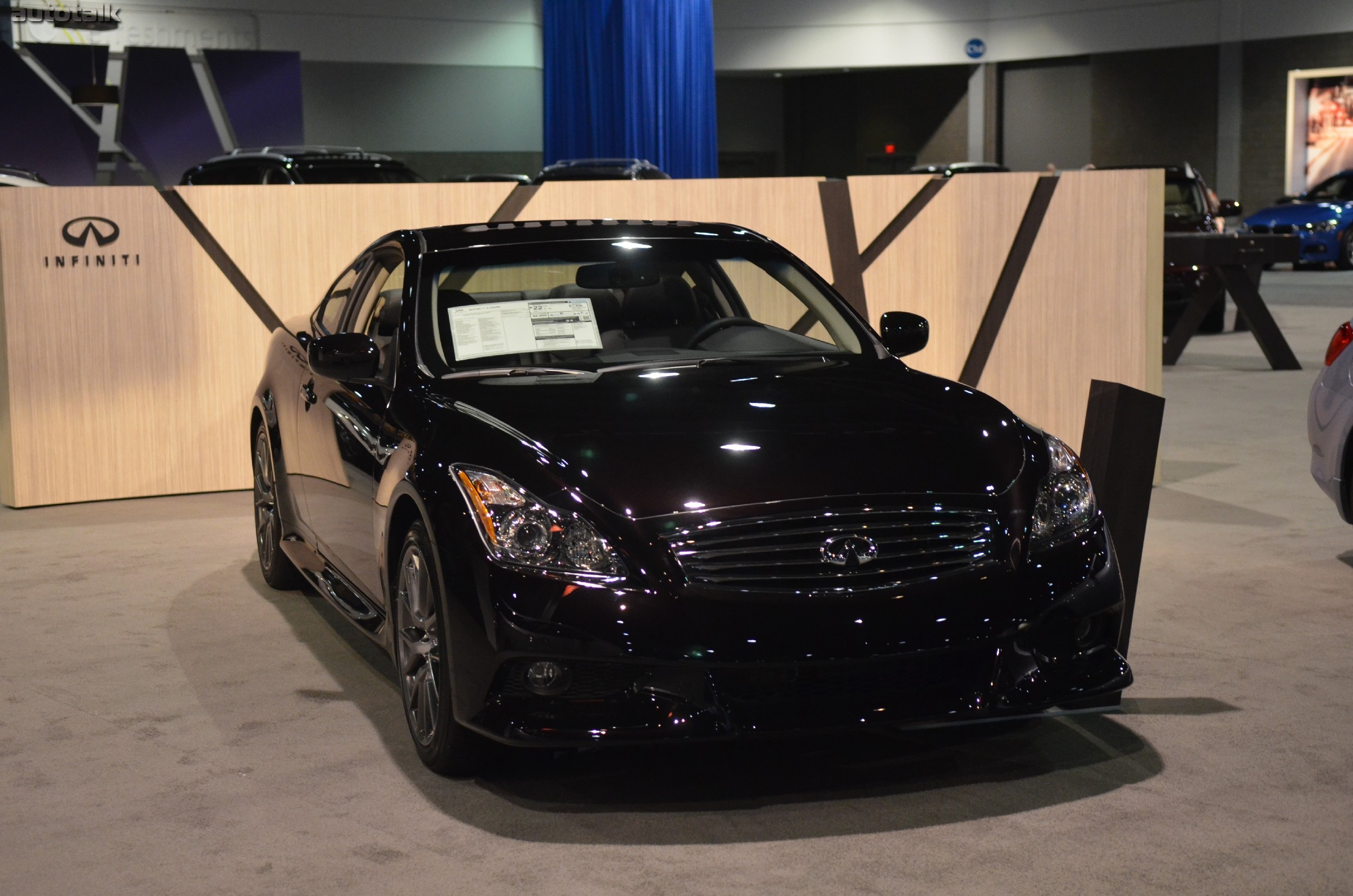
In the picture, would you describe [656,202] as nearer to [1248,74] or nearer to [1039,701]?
[1039,701]

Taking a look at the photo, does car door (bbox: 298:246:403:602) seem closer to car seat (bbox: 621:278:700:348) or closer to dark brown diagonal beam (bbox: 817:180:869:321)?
car seat (bbox: 621:278:700:348)

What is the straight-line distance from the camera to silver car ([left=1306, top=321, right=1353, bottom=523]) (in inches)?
217

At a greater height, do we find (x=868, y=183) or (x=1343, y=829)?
(x=868, y=183)

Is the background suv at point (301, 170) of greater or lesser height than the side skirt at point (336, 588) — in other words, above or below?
above

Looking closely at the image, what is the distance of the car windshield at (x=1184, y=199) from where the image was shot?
1620cm

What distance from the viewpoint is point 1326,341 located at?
46.0 feet

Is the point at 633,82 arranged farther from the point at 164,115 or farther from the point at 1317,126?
the point at 1317,126

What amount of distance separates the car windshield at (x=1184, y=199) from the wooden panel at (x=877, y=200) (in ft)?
28.1

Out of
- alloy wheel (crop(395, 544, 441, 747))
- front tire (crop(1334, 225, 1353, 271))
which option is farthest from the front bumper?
front tire (crop(1334, 225, 1353, 271))

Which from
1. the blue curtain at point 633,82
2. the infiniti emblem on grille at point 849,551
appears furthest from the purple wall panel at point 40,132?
the infiniti emblem on grille at point 849,551

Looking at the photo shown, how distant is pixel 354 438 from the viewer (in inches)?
173

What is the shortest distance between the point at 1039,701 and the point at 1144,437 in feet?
3.87

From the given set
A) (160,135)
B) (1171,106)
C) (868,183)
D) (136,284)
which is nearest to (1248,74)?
(1171,106)

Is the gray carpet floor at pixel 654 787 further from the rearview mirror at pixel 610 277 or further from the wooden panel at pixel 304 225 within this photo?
the wooden panel at pixel 304 225
